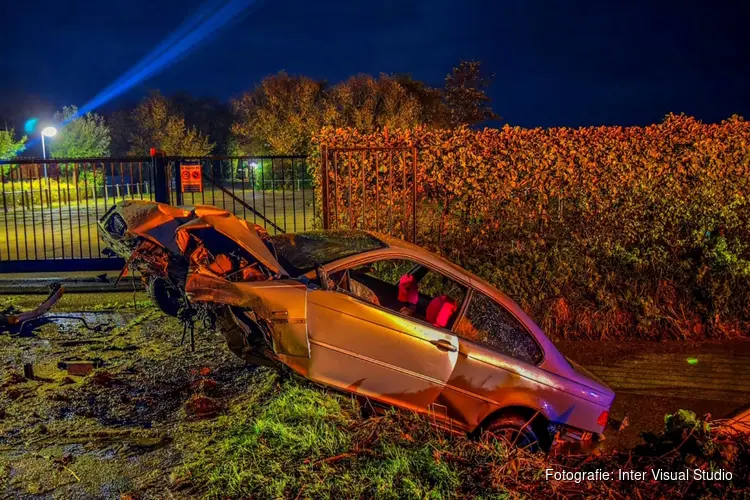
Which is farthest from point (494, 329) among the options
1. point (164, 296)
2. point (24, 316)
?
point (24, 316)

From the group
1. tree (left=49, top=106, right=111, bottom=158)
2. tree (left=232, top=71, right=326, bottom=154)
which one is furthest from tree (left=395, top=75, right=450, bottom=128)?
tree (left=49, top=106, right=111, bottom=158)

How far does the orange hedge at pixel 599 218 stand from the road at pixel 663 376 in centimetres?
→ 36

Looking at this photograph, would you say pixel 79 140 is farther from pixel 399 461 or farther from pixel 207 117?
pixel 399 461

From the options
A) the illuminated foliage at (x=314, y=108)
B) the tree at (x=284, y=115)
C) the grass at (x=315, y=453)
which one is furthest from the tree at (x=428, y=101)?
the grass at (x=315, y=453)

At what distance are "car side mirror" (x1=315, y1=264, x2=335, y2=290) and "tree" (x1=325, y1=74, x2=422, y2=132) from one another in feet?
98.3

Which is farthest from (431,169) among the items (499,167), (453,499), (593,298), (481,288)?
(453,499)

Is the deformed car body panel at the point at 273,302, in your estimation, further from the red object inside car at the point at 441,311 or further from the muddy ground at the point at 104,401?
the red object inside car at the point at 441,311

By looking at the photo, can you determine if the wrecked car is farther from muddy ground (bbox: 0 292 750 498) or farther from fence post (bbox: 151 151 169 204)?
fence post (bbox: 151 151 169 204)

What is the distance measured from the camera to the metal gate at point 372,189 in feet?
28.4

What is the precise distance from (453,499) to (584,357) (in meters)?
4.43

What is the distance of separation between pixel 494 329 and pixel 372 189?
453cm

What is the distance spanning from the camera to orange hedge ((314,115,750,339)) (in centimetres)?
804

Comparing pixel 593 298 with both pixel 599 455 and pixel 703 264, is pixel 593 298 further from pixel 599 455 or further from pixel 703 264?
pixel 599 455

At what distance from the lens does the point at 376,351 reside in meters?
4.39
